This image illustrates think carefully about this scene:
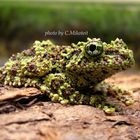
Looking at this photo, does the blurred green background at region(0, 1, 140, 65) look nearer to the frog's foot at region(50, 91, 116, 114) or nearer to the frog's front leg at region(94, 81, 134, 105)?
the frog's front leg at region(94, 81, 134, 105)

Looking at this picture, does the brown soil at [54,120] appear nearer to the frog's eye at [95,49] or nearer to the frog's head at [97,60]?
the frog's head at [97,60]

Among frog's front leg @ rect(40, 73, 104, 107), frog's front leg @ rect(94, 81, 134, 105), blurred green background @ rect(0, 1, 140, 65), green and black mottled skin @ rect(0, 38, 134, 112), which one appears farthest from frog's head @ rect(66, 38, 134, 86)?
blurred green background @ rect(0, 1, 140, 65)

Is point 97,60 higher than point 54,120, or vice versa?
point 97,60

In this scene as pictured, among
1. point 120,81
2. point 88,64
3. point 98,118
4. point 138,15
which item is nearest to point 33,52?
point 88,64

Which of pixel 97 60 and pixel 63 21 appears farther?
pixel 63 21

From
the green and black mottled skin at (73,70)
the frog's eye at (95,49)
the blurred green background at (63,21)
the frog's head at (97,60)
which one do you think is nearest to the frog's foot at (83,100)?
the green and black mottled skin at (73,70)

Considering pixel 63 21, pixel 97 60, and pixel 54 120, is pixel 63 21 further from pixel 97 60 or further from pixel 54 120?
pixel 54 120

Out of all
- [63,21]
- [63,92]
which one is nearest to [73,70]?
[63,92]
